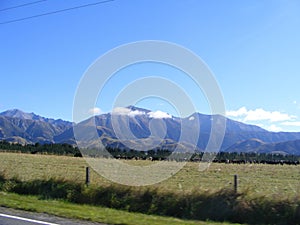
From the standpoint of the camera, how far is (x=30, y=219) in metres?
10.2

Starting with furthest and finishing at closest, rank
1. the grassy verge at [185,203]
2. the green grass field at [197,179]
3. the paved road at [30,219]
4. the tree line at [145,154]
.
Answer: the tree line at [145,154]
the green grass field at [197,179]
the grassy verge at [185,203]
the paved road at [30,219]

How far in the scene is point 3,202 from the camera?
12.9 metres

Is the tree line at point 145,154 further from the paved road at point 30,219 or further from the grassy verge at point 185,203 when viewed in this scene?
the paved road at point 30,219

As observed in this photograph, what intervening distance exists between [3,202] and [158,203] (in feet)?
16.6

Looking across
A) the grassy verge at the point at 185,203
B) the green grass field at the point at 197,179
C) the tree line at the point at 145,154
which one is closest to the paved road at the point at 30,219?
the grassy verge at the point at 185,203

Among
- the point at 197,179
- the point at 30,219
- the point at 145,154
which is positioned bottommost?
the point at 30,219

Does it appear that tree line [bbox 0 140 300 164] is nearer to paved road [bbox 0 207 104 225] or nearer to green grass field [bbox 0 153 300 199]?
green grass field [bbox 0 153 300 199]

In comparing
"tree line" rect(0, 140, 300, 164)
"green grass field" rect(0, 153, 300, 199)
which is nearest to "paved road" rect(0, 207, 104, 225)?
"green grass field" rect(0, 153, 300, 199)

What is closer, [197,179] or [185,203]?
[185,203]

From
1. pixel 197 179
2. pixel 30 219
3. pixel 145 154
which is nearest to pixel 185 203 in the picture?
pixel 30 219

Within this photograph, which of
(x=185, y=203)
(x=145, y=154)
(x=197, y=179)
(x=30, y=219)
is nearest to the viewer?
(x=30, y=219)

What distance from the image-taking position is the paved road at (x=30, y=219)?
9.75 meters

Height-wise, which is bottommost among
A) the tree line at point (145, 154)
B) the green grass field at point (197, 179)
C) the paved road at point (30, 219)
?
the paved road at point (30, 219)

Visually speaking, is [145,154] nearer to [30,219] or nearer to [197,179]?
[197,179]
